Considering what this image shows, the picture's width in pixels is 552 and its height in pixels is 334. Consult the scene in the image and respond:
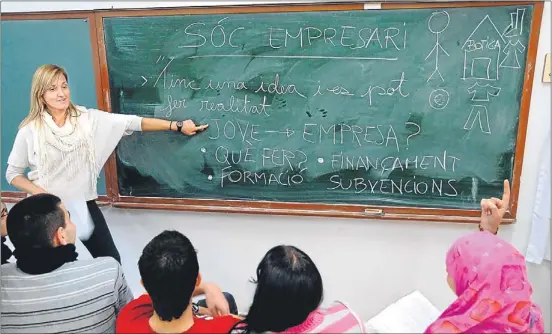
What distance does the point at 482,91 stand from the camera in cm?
222

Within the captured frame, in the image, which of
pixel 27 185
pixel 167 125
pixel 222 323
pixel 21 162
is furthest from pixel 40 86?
pixel 222 323

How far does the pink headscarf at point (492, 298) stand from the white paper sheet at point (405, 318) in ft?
0.41

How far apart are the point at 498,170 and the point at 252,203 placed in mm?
1251

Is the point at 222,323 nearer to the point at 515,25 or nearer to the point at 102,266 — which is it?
the point at 102,266

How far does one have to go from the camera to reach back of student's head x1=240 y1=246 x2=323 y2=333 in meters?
1.37

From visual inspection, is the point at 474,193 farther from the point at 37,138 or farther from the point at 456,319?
the point at 37,138

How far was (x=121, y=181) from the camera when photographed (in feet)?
8.83

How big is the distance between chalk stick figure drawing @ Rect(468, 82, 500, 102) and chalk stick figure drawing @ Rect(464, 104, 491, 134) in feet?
0.11

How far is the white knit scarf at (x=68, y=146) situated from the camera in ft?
7.82

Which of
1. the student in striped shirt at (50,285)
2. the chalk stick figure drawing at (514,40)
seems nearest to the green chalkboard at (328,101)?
the chalk stick figure drawing at (514,40)

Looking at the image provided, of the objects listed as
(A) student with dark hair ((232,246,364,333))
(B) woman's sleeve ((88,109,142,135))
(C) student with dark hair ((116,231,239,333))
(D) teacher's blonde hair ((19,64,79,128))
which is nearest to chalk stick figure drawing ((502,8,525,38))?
(A) student with dark hair ((232,246,364,333))

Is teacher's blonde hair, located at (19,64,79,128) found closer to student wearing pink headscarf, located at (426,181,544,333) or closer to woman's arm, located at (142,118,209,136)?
woman's arm, located at (142,118,209,136)

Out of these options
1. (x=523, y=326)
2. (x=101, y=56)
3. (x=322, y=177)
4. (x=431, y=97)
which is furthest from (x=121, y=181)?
(x=523, y=326)

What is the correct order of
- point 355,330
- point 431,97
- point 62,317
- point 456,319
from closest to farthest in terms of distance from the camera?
point 355,330, point 456,319, point 62,317, point 431,97
